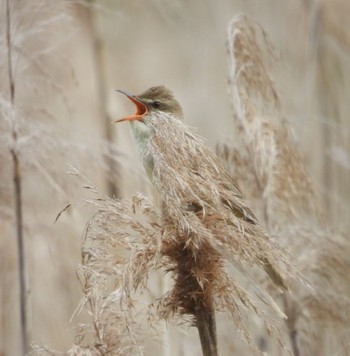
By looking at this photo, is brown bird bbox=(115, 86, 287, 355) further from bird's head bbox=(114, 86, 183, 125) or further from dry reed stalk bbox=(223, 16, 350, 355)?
bird's head bbox=(114, 86, 183, 125)

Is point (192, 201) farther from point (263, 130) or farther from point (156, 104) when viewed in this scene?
point (156, 104)

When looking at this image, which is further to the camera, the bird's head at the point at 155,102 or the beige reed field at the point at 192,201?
the bird's head at the point at 155,102

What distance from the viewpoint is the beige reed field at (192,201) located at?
2.27 m

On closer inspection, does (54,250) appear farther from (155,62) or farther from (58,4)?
(155,62)

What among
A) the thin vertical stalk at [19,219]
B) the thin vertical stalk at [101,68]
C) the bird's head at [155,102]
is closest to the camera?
the thin vertical stalk at [19,219]

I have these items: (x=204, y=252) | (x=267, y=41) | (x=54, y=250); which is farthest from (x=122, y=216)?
(x=54, y=250)

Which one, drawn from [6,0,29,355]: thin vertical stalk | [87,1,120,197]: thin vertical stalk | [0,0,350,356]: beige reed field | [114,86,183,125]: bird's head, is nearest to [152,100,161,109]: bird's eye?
[114,86,183,125]: bird's head

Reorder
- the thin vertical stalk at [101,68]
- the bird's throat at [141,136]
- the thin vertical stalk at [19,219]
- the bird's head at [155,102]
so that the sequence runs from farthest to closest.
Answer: the thin vertical stalk at [101,68], the bird's head at [155,102], the bird's throat at [141,136], the thin vertical stalk at [19,219]

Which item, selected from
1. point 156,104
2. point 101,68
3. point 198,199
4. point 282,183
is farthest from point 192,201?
point 101,68

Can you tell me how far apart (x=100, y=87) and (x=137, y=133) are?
867mm

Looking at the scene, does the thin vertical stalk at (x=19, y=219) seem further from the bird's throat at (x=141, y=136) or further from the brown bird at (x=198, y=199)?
the brown bird at (x=198, y=199)

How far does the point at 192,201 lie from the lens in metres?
2.26

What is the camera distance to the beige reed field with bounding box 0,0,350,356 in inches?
89.4

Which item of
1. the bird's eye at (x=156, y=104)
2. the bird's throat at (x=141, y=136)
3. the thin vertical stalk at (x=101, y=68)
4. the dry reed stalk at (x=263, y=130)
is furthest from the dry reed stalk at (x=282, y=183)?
the thin vertical stalk at (x=101, y=68)
